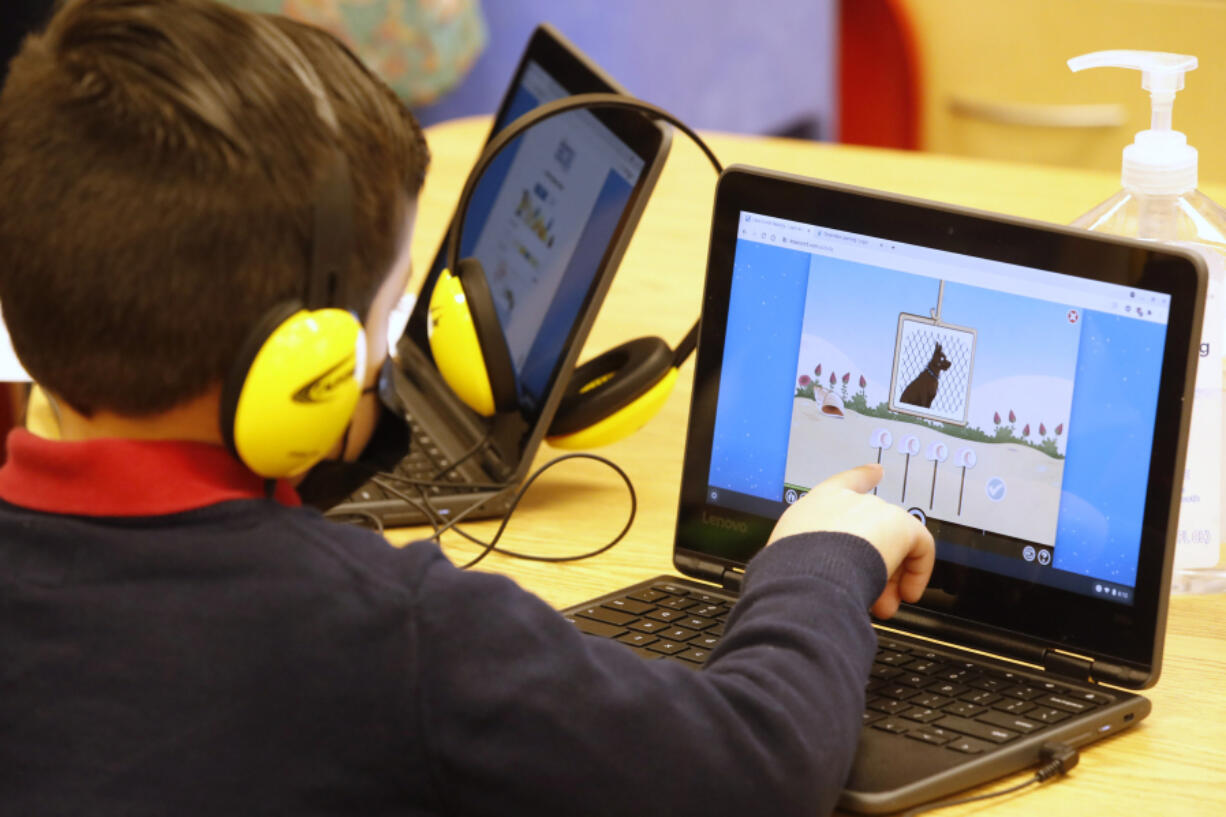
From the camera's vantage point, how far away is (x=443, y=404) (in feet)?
4.03

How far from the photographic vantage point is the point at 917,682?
32.7 inches

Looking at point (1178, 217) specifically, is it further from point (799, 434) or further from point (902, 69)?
point (902, 69)

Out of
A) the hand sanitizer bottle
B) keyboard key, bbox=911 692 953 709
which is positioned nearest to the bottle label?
the hand sanitizer bottle

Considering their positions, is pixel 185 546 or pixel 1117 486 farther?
pixel 1117 486

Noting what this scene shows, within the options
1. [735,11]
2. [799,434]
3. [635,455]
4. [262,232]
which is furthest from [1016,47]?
[262,232]

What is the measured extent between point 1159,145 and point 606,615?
0.46 metres

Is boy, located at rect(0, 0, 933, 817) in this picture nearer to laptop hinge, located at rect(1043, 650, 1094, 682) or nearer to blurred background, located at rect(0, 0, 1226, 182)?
laptop hinge, located at rect(1043, 650, 1094, 682)

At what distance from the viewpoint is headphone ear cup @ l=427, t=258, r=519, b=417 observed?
1.05 m

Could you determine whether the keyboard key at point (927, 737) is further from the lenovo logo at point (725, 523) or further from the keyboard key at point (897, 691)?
the lenovo logo at point (725, 523)

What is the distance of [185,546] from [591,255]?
1.71 feet

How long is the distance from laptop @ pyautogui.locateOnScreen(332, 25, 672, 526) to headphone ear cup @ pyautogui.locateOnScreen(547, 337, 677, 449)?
1.2 inches

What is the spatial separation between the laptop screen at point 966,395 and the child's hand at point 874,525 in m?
0.03

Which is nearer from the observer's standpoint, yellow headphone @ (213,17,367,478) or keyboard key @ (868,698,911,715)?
yellow headphone @ (213,17,367,478)

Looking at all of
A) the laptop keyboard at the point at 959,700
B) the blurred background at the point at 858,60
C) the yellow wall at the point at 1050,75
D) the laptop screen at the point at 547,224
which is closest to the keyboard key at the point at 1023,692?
the laptop keyboard at the point at 959,700
